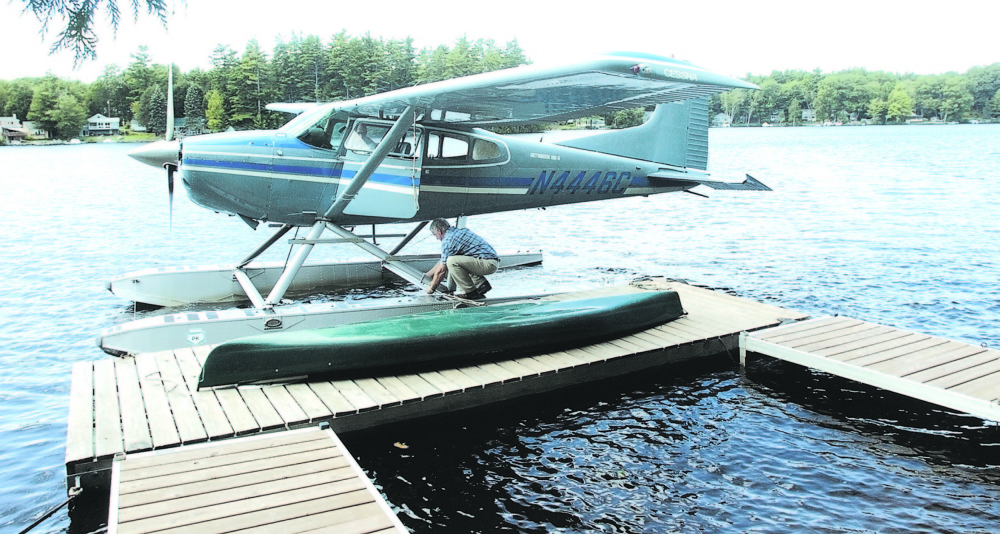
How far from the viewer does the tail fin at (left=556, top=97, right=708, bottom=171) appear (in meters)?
11.0

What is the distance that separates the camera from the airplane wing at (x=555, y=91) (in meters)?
6.71

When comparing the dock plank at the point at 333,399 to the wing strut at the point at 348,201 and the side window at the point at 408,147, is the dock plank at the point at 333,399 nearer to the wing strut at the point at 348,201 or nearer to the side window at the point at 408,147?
the wing strut at the point at 348,201

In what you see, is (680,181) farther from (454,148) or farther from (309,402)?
(309,402)

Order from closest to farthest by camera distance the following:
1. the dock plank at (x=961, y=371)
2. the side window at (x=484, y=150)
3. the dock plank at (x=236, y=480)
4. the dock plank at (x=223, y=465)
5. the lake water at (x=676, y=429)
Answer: the dock plank at (x=236, y=480) → the dock plank at (x=223, y=465) → the lake water at (x=676, y=429) → the dock plank at (x=961, y=371) → the side window at (x=484, y=150)

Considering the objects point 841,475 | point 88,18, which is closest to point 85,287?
point 88,18

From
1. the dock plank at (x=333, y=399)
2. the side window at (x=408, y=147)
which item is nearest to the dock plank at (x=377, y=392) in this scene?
the dock plank at (x=333, y=399)

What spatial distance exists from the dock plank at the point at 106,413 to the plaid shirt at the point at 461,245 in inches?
140

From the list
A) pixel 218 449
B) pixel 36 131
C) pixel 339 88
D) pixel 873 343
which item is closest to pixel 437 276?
pixel 218 449

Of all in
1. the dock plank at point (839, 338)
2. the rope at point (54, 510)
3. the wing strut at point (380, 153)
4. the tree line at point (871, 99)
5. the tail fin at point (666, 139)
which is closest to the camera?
the rope at point (54, 510)

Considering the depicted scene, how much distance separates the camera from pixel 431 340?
639 centimetres

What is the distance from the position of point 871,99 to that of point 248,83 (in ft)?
378

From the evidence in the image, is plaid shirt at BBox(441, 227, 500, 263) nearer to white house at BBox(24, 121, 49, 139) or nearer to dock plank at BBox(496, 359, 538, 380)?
dock plank at BBox(496, 359, 538, 380)

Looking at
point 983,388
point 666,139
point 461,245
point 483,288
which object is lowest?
point 983,388

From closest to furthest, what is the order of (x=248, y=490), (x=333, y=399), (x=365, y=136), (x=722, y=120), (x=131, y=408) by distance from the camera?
(x=248, y=490) → (x=131, y=408) → (x=333, y=399) → (x=365, y=136) → (x=722, y=120)
